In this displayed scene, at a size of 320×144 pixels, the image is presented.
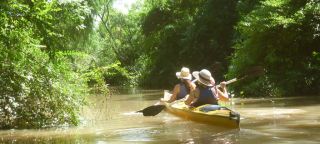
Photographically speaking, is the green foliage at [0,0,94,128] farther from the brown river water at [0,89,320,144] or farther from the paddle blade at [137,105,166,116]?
the paddle blade at [137,105,166,116]

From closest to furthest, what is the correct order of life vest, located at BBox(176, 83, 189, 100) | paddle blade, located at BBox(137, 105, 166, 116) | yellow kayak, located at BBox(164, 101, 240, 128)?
yellow kayak, located at BBox(164, 101, 240, 128) < paddle blade, located at BBox(137, 105, 166, 116) < life vest, located at BBox(176, 83, 189, 100)

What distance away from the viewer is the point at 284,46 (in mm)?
21344

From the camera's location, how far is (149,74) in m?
42.6

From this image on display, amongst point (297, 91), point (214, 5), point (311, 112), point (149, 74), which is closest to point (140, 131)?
point (311, 112)

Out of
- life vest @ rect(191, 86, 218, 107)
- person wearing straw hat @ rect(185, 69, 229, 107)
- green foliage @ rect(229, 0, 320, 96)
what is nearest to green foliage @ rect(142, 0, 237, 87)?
green foliage @ rect(229, 0, 320, 96)

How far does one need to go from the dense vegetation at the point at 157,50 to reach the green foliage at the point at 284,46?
0.04m

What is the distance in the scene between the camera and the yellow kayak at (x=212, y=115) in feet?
36.5

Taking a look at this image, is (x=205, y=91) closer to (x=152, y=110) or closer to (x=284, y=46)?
(x=152, y=110)

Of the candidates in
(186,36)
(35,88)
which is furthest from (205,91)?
(186,36)

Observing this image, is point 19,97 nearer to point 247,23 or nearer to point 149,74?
point 247,23

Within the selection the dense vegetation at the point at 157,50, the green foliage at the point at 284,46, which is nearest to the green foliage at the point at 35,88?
the dense vegetation at the point at 157,50

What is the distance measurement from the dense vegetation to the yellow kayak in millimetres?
2397

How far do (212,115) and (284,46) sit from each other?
35.2 ft

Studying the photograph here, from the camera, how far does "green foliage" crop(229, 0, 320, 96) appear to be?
67.1 feet
